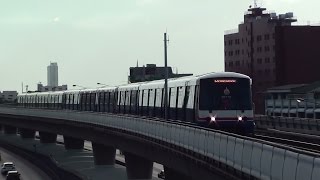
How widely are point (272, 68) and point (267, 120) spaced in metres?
76.0

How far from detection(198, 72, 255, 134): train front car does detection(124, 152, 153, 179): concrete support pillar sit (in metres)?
25.6

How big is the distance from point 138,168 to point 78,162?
30.0m

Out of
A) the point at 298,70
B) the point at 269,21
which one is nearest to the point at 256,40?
the point at 269,21

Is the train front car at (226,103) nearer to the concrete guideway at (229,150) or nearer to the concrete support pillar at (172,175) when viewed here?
the concrete guideway at (229,150)

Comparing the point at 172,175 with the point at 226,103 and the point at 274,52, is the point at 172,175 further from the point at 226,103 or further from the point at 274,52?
the point at 274,52

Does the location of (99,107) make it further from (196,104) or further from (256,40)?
(256,40)

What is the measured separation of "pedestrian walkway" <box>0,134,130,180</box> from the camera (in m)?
71.5

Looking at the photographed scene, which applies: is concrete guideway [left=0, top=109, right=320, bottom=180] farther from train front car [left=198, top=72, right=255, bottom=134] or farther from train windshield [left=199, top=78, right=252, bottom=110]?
train windshield [left=199, top=78, right=252, bottom=110]

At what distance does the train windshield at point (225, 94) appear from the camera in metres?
35.2

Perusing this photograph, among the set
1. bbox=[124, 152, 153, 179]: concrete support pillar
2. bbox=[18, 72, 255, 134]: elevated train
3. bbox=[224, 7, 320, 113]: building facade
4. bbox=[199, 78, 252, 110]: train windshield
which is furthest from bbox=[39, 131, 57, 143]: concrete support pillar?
bbox=[199, 78, 252, 110]: train windshield

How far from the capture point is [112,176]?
69562mm

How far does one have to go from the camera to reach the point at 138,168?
60812mm

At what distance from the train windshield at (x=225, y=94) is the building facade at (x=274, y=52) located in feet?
290

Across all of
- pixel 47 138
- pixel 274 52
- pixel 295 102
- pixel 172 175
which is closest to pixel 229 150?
pixel 172 175
